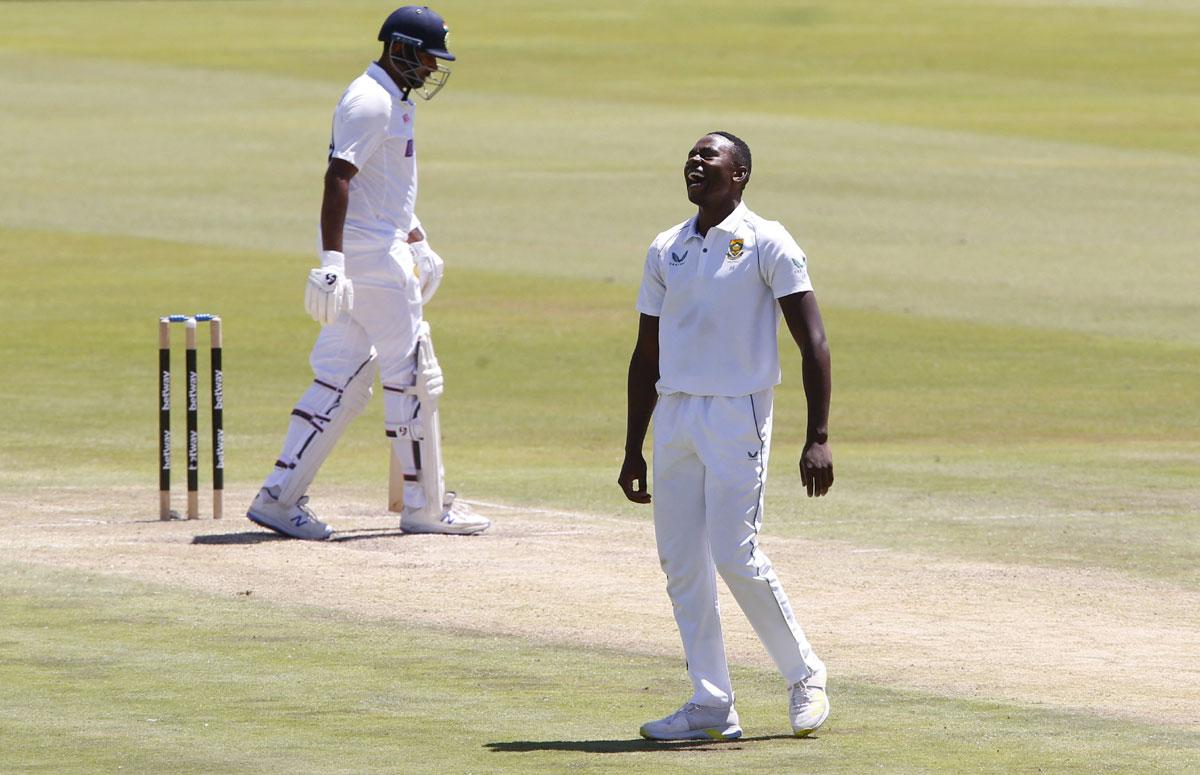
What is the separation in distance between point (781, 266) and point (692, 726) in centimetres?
151

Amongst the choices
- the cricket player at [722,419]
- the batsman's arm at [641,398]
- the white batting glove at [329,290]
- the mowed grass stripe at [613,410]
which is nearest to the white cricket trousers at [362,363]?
the white batting glove at [329,290]

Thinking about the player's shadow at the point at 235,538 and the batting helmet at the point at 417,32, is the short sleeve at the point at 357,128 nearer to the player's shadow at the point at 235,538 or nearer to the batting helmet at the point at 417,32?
the batting helmet at the point at 417,32

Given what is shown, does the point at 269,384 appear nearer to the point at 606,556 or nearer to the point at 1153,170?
the point at 606,556

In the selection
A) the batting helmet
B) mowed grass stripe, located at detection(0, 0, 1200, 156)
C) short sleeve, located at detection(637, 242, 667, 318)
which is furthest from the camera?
mowed grass stripe, located at detection(0, 0, 1200, 156)

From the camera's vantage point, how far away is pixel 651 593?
11547 mm

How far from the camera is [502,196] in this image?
36.4 metres

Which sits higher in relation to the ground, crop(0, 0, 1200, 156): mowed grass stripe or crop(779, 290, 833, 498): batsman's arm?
crop(0, 0, 1200, 156): mowed grass stripe

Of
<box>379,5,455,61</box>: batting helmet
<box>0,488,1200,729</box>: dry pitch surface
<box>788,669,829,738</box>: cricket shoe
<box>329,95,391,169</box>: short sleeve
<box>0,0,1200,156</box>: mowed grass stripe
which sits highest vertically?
<box>0,0,1200,156</box>: mowed grass stripe

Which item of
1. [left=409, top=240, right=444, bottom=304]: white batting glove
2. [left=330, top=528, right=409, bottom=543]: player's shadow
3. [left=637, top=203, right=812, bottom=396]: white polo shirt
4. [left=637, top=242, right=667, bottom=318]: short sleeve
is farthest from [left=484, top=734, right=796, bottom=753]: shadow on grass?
[left=409, top=240, right=444, bottom=304]: white batting glove

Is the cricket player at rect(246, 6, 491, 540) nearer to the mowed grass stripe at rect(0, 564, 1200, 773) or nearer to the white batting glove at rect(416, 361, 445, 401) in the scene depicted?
the white batting glove at rect(416, 361, 445, 401)

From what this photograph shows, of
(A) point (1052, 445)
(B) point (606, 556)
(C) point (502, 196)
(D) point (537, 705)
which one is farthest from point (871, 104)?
(D) point (537, 705)

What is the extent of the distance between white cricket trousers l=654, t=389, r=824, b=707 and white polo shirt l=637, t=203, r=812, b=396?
0.22ft

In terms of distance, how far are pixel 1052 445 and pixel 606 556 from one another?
5.76 metres

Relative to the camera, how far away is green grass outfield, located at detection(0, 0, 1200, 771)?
8.97 metres
